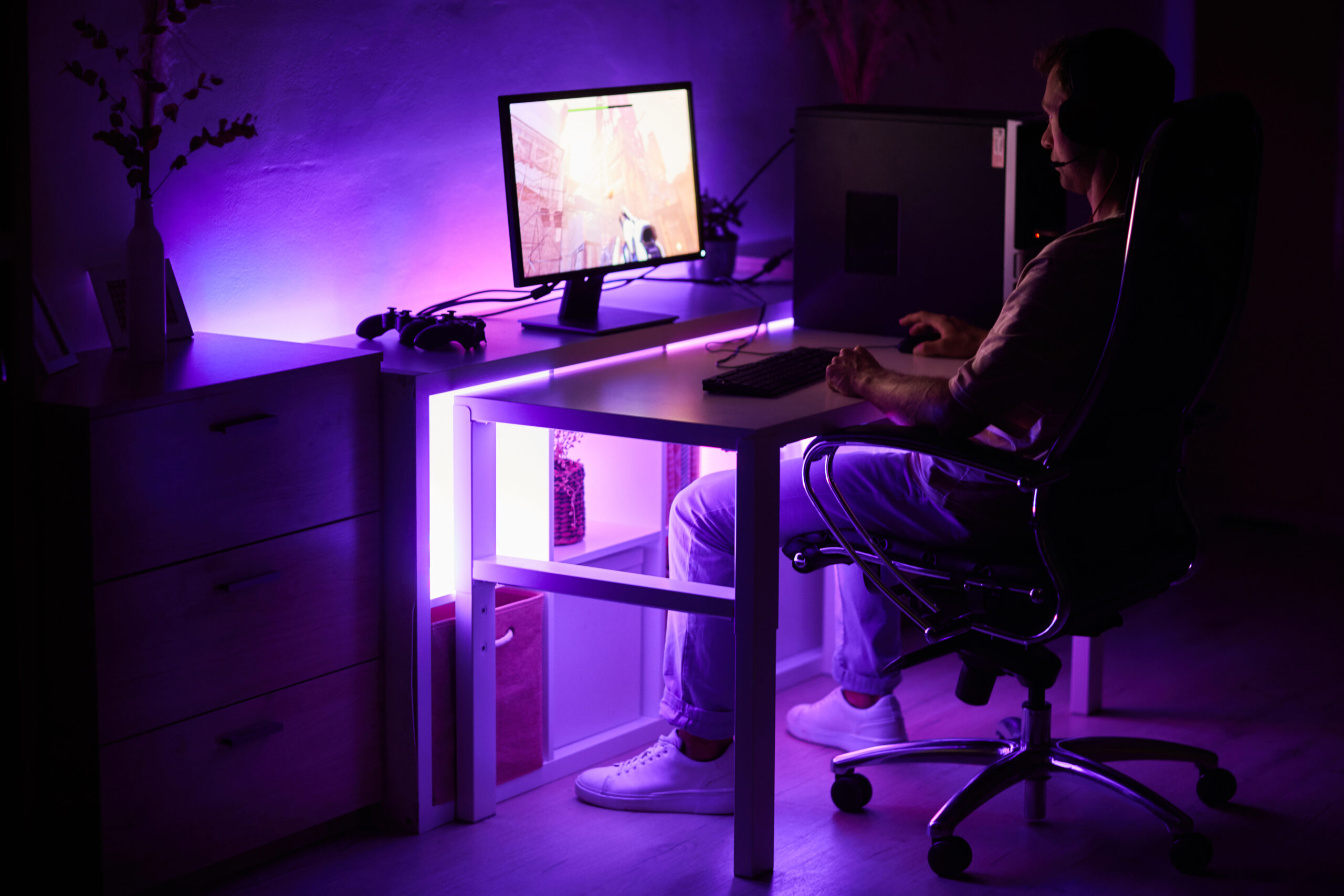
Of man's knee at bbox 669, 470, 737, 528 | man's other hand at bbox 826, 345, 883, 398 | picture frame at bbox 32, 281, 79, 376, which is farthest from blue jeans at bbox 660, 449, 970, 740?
picture frame at bbox 32, 281, 79, 376

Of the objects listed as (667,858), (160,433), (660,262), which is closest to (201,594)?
(160,433)

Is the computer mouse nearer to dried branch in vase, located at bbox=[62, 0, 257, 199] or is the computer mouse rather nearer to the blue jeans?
the blue jeans

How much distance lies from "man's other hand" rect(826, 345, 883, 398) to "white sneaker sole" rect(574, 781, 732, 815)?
75cm

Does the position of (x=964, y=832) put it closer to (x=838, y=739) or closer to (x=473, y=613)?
(x=838, y=739)

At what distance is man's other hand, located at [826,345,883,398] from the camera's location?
2.65 m

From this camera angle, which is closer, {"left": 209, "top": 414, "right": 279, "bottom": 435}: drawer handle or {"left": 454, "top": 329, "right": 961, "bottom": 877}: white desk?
{"left": 209, "top": 414, "right": 279, "bottom": 435}: drawer handle

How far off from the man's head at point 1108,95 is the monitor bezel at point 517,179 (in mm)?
960

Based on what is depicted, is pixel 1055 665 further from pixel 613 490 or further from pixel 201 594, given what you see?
pixel 201 594

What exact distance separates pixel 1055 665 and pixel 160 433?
147 cm

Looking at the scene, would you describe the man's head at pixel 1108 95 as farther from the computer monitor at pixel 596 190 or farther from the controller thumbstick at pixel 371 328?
the controller thumbstick at pixel 371 328

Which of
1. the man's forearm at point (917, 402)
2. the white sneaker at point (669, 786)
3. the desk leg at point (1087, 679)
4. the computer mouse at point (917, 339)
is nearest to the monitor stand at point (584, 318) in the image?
the computer mouse at point (917, 339)

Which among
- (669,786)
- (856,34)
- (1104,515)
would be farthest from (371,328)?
(856,34)

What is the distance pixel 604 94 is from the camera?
3.04m

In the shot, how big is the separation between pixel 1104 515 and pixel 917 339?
800mm
